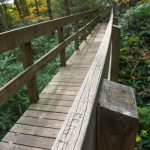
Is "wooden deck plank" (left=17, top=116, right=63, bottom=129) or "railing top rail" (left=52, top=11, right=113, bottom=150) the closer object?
"railing top rail" (left=52, top=11, right=113, bottom=150)

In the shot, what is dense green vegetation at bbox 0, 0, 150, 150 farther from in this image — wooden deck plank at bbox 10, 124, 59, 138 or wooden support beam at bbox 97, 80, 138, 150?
wooden support beam at bbox 97, 80, 138, 150

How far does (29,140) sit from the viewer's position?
101 inches

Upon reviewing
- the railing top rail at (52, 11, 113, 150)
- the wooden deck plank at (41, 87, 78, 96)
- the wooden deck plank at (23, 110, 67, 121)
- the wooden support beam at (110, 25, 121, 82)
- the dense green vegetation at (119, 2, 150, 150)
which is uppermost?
the railing top rail at (52, 11, 113, 150)

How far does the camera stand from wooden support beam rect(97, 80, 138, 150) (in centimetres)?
95

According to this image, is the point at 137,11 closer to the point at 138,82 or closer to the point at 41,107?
the point at 138,82

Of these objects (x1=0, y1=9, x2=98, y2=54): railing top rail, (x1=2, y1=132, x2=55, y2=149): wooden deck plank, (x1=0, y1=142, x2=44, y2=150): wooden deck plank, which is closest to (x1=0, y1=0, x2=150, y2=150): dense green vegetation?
(x1=2, y1=132, x2=55, y2=149): wooden deck plank

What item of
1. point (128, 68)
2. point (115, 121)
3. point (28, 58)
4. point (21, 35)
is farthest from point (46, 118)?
point (128, 68)

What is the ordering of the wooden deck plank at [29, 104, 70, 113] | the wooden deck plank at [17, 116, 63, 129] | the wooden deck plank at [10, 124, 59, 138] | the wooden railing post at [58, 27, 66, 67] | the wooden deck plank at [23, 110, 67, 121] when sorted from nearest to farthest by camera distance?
1. the wooden deck plank at [10, 124, 59, 138]
2. the wooden deck plank at [17, 116, 63, 129]
3. the wooden deck plank at [23, 110, 67, 121]
4. the wooden deck plank at [29, 104, 70, 113]
5. the wooden railing post at [58, 27, 66, 67]

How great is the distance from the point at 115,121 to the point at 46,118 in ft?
7.19

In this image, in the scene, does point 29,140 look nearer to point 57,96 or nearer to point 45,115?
point 45,115

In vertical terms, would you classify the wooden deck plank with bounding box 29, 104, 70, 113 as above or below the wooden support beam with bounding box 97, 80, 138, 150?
below

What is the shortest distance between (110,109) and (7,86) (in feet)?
6.00

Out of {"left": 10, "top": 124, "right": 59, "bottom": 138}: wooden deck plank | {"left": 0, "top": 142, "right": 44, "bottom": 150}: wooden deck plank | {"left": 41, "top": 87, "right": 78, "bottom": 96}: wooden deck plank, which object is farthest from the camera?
{"left": 41, "top": 87, "right": 78, "bottom": 96}: wooden deck plank

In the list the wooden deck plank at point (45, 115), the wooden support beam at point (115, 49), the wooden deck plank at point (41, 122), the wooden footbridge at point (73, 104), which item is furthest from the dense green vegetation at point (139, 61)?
the wooden deck plank at point (41, 122)
